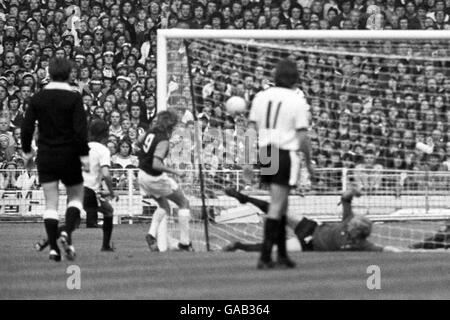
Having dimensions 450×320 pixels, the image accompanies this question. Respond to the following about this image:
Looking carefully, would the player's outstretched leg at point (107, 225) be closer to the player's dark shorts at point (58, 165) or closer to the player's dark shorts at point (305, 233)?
the player's dark shorts at point (305, 233)

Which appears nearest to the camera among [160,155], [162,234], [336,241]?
[336,241]

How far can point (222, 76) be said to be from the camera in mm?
18578

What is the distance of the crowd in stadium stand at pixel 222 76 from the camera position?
19031 millimetres

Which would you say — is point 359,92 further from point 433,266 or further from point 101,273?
point 101,273

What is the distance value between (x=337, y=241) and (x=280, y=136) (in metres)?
3.10

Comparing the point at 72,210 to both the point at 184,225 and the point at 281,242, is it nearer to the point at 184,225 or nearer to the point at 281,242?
the point at 184,225

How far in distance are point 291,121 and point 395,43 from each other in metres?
5.96

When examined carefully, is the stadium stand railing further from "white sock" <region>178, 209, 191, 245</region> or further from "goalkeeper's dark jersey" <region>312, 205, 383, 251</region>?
"goalkeeper's dark jersey" <region>312, 205, 383, 251</region>

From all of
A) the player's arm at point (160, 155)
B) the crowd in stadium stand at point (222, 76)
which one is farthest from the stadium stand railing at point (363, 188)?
the player's arm at point (160, 155)

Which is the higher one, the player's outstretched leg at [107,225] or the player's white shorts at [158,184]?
the player's white shorts at [158,184]

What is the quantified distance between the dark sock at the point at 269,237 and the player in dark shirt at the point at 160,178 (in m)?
4.07

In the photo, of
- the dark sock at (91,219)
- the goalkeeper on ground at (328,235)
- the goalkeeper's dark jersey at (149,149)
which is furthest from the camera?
the dark sock at (91,219)

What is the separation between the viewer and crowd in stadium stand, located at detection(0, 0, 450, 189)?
1903cm

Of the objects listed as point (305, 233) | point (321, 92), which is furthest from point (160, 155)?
point (321, 92)
